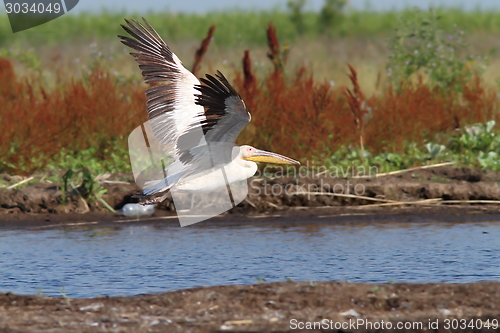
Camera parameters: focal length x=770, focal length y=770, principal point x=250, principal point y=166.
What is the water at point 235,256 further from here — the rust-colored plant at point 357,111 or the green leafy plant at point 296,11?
the green leafy plant at point 296,11

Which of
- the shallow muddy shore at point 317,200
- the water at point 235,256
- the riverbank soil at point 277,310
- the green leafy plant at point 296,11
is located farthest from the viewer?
the green leafy plant at point 296,11

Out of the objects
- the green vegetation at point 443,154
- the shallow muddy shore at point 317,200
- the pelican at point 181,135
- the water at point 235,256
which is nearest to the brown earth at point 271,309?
the water at point 235,256

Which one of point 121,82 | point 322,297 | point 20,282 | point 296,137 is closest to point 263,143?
point 296,137

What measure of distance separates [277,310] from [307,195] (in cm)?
447

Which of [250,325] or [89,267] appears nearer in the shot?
Result: [250,325]

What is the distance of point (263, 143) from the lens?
10008 mm

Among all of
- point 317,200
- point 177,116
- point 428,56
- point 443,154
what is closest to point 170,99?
point 177,116

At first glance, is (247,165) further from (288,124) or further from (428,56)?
(428,56)

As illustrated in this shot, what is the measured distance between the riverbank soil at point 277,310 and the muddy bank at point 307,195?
12.9ft

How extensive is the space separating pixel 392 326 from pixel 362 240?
3.17 meters

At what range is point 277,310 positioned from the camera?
426cm

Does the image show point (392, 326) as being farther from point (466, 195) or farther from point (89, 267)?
point (466, 195)

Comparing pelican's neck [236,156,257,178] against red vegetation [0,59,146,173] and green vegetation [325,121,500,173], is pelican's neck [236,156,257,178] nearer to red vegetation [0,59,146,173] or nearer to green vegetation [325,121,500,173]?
green vegetation [325,121,500,173]

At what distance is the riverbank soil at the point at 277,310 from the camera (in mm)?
4008
